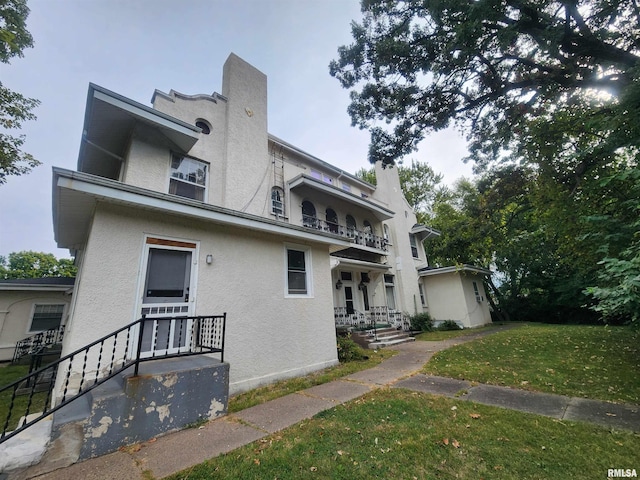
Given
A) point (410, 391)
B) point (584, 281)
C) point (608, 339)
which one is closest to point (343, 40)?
point (410, 391)

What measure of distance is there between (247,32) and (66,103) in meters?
9.92

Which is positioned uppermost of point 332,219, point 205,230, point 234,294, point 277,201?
point 277,201

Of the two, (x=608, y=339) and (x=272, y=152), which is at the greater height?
(x=272, y=152)

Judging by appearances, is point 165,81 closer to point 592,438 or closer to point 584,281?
point 592,438

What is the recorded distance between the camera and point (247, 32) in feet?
36.8

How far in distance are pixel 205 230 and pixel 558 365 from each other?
910cm

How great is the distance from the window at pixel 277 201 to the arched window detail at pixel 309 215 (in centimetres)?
125

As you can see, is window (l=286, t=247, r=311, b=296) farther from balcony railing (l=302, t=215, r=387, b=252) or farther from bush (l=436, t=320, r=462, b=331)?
bush (l=436, t=320, r=462, b=331)

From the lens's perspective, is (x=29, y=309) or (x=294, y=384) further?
(x=29, y=309)

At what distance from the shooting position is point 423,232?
19312 mm

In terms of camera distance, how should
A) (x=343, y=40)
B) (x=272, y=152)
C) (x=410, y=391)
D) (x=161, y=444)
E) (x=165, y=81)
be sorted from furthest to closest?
(x=272, y=152)
(x=165, y=81)
(x=343, y=40)
(x=410, y=391)
(x=161, y=444)

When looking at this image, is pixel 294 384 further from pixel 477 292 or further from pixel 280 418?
pixel 477 292

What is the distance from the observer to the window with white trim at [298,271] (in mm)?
7344

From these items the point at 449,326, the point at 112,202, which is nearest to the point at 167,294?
the point at 112,202
